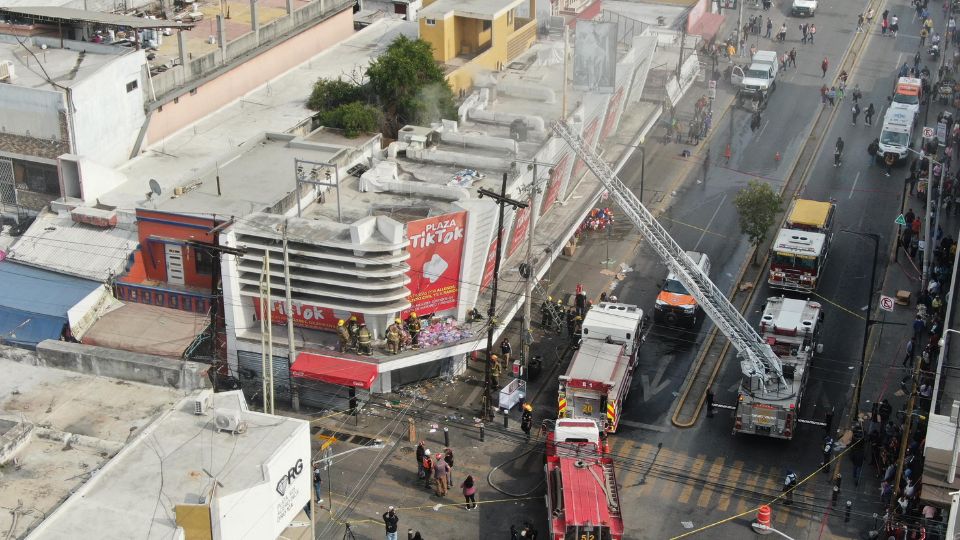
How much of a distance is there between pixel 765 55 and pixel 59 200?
44.5 m

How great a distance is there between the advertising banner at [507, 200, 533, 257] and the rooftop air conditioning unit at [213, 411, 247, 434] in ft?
62.7

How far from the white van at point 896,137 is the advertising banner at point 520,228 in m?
24.3

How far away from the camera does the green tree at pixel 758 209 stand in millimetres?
58906

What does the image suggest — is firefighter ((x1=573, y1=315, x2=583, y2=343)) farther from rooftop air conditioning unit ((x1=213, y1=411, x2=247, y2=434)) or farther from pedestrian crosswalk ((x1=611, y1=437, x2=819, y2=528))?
rooftop air conditioning unit ((x1=213, y1=411, x2=247, y2=434))

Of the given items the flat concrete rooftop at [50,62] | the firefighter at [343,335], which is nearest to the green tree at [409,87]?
the flat concrete rooftop at [50,62]

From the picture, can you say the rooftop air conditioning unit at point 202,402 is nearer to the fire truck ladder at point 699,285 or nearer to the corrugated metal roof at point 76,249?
the corrugated metal roof at point 76,249

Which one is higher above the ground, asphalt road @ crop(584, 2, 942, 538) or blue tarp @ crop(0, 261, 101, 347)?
blue tarp @ crop(0, 261, 101, 347)

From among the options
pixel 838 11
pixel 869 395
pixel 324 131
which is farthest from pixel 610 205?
pixel 838 11

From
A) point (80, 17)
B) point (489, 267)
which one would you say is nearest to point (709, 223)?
point (489, 267)

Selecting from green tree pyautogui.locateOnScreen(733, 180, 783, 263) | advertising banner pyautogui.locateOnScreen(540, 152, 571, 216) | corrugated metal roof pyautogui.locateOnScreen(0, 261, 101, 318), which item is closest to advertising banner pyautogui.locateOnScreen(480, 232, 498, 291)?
advertising banner pyautogui.locateOnScreen(540, 152, 571, 216)

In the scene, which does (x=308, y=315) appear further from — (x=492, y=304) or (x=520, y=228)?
(x=520, y=228)

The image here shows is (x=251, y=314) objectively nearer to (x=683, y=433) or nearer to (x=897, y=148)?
(x=683, y=433)

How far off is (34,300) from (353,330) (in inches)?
453

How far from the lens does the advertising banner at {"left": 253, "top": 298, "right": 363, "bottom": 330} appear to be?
47969 mm
